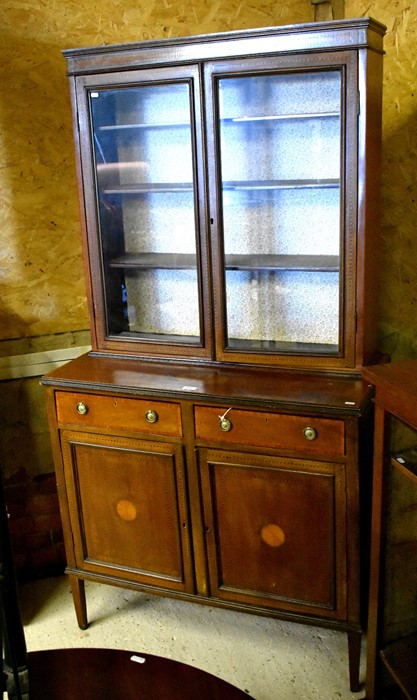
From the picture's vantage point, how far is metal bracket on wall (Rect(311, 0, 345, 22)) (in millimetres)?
2529

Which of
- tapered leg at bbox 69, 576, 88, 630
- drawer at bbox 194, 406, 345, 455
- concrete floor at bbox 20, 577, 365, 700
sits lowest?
concrete floor at bbox 20, 577, 365, 700

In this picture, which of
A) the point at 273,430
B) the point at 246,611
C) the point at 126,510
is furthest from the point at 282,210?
the point at 246,611

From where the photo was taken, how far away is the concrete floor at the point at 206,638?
89.7 inches

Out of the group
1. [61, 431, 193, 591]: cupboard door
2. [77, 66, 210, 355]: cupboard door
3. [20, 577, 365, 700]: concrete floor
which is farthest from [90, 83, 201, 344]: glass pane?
[20, 577, 365, 700]: concrete floor

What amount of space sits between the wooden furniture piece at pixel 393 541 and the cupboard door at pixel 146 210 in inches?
30.2

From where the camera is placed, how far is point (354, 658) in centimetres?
222

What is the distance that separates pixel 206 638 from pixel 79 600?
46 cm

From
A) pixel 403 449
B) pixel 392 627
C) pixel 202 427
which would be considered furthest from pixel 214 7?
pixel 392 627

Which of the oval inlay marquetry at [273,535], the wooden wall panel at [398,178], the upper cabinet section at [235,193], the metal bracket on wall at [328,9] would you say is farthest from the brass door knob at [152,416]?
the metal bracket on wall at [328,9]

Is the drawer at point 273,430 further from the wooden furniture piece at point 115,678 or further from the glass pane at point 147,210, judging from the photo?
the wooden furniture piece at point 115,678

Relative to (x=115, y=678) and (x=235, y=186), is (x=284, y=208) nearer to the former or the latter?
(x=235, y=186)

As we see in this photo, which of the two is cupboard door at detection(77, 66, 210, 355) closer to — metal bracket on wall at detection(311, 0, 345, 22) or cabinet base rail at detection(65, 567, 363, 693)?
metal bracket on wall at detection(311, 0, 345, 22)

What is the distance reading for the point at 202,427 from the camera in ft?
7.22

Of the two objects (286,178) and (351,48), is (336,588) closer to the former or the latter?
(286,178)
